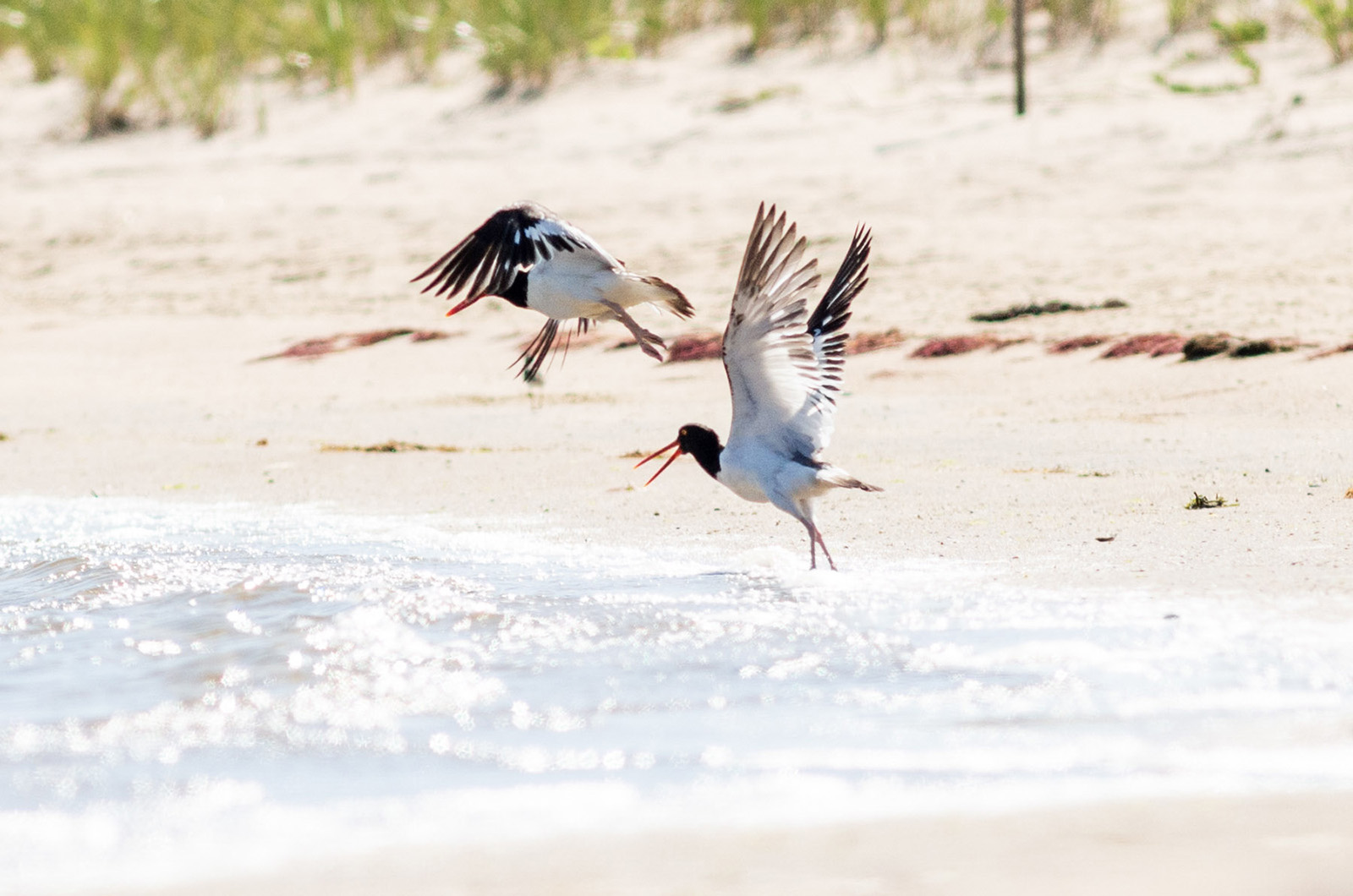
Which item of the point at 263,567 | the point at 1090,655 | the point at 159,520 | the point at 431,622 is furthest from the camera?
the point at 159,520

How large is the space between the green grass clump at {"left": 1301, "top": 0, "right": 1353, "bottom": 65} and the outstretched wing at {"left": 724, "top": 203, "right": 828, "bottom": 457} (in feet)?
27.0

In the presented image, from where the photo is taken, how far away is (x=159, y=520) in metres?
6.64

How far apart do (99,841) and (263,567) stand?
2583mm

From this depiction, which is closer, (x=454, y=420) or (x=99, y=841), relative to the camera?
(x=99, y=841)

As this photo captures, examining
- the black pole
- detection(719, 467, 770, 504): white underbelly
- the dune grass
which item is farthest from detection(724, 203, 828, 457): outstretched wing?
the dune grass

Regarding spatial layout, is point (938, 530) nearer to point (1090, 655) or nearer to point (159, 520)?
point (1090, 655)

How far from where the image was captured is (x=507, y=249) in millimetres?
6184

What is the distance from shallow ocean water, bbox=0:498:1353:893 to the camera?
3158 millimetres

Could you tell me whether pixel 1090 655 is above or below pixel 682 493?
above

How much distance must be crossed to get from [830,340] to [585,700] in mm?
1887

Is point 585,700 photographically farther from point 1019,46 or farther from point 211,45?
point 211,45

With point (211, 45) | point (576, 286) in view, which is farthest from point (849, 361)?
point (211, 45)

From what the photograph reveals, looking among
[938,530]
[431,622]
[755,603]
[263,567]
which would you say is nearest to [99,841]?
[431,622]

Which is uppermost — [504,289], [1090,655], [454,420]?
[504,289]
